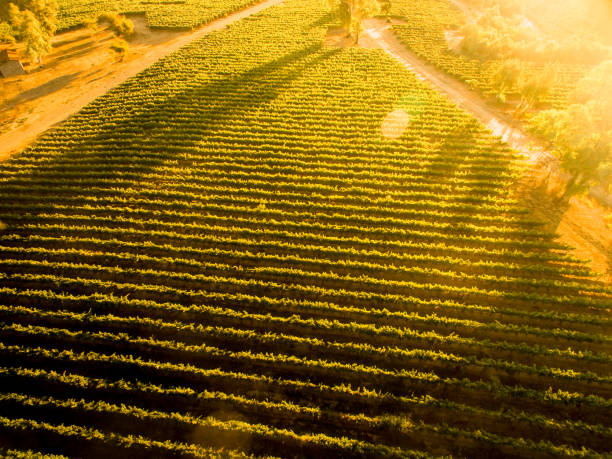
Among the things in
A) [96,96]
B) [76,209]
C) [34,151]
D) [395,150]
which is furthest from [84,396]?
[96,96]

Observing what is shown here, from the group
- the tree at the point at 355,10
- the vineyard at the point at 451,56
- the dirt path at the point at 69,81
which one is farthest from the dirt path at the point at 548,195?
the dirt path at the point at 69,81

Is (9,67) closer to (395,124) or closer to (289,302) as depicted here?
Answer: (395,124)

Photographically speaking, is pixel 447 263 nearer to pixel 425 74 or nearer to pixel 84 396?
pixel 84 396

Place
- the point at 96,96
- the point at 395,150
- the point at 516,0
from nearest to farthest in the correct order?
the point at 395,150, the point at 96,96, the point at 516,0

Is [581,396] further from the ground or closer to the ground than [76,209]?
closer to the ground

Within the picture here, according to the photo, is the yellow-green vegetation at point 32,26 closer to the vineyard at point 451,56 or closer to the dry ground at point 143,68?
the dry ground at point 143,68

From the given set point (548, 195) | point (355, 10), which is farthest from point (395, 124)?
point (355, 10)
